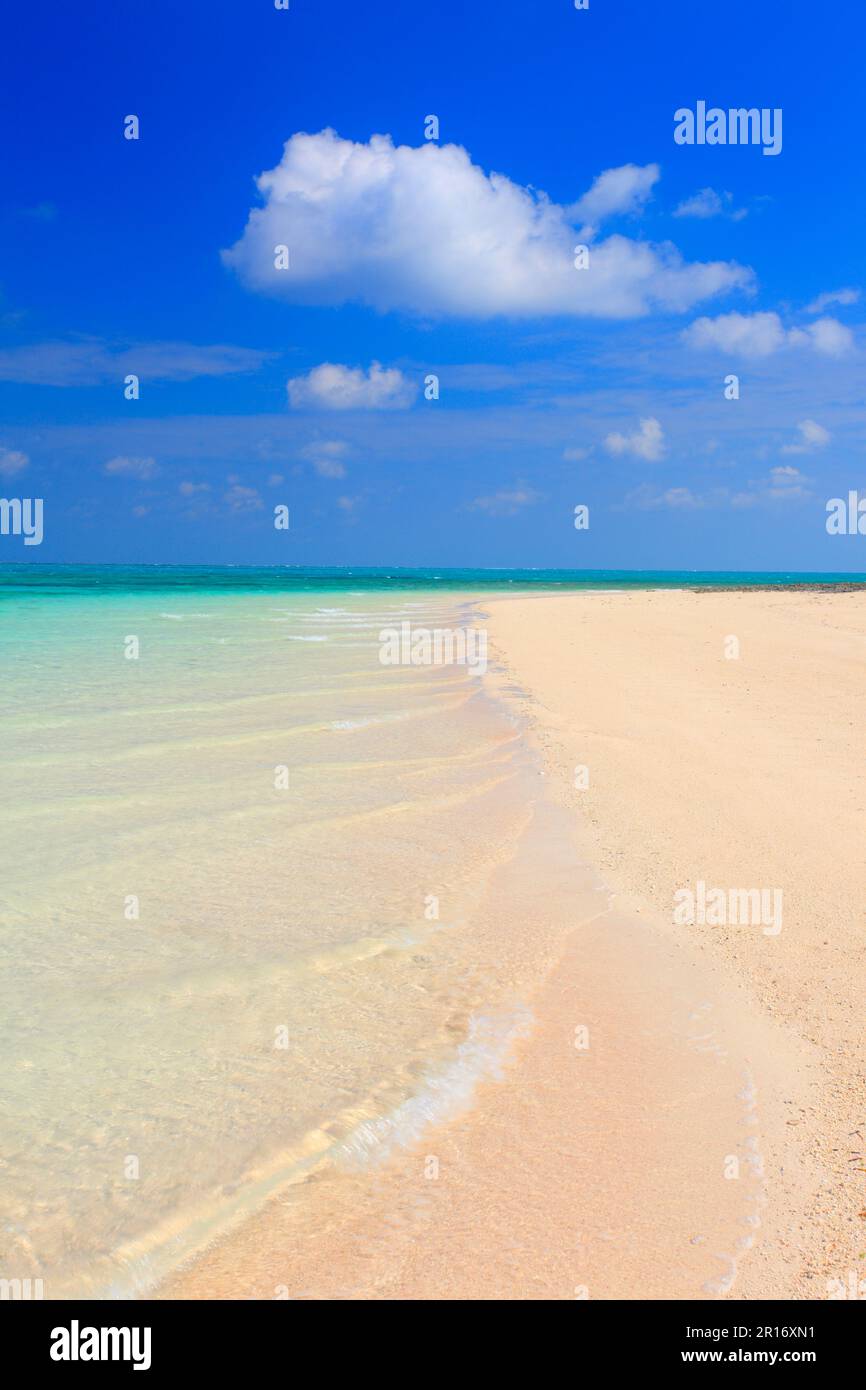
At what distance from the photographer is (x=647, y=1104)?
3.45 meters

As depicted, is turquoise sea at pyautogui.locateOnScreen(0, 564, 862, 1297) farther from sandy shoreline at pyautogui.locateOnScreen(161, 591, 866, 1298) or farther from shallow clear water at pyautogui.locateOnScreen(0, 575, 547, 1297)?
sandy shoreline at pyautogui.locateOnScreen(161, 591, 866, 1298)

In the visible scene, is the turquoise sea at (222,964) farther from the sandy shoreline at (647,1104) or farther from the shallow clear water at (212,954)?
the sandy shoreline at (647,1104)

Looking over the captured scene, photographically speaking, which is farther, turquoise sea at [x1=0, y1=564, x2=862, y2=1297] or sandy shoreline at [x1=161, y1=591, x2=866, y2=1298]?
turquoise sea at [x1=0, y1=564, x2=862, y2=1297]

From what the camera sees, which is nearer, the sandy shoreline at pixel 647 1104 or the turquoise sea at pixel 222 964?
the sandy shoreline at pixel 647 1104

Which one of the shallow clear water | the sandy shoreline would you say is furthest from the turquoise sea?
the sandy shoreline

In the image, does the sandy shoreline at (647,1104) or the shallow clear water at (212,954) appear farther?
the shallow clear water at (212,954)

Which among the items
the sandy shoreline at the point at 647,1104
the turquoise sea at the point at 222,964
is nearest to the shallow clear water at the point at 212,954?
the turquoise sea at the point at 222,964

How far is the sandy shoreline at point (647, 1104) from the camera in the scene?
263cm

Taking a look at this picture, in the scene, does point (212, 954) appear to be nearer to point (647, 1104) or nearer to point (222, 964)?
point (222, 964)

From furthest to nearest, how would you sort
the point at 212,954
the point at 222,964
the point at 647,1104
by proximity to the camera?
the point at 212,954
the point at 222,964
the point at 647,1104

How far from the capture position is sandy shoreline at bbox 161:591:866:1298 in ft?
8.63

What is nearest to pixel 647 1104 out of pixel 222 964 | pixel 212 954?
pixel 222 964
